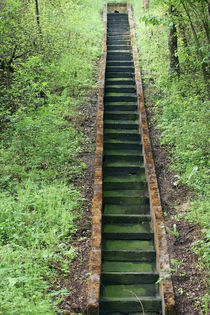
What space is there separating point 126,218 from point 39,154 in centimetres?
299

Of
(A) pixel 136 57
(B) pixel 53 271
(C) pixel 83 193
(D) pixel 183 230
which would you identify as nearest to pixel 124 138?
(C) pixel 83 193

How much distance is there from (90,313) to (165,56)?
11.2 metres

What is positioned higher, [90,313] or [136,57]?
[136,57]

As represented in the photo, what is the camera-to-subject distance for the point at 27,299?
14.8 feet

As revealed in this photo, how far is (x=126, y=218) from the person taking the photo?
6992 mm

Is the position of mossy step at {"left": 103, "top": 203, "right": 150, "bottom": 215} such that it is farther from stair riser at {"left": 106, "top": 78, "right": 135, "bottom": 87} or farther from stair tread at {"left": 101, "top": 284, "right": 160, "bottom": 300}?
stair riser at {"left": 106, "top": 78, "right": 135, "bottom": 87}

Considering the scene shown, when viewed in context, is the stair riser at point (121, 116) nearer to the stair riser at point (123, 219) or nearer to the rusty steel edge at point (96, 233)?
the rusty steel edge at point (96, 233)

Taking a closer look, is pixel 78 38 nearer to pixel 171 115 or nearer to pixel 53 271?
pixel 171 115

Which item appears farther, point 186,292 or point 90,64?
point 90,64

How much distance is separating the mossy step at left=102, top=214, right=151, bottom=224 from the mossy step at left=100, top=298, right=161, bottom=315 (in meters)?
1.91

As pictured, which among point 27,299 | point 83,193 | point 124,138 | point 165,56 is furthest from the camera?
point 165,56

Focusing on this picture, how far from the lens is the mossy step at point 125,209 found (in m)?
7.33

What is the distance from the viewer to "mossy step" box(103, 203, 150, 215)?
7.33 meters

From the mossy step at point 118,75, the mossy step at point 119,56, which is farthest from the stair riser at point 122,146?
the mossy step at point 119,56
